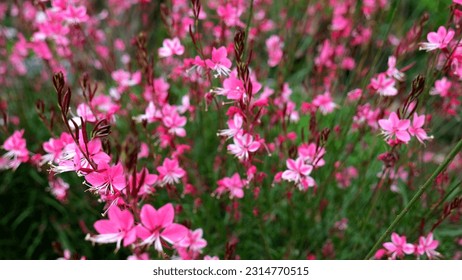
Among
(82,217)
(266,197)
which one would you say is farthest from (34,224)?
(266,197)

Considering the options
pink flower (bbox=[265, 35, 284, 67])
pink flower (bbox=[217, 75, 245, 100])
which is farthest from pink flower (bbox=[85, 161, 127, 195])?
pink flower (bbox=[265, 35, 284, 67])

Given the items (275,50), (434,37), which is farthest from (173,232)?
(275,50)

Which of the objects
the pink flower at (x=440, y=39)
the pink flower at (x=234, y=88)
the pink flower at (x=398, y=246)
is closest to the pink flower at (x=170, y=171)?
the pink flower at (x=234, y=88)

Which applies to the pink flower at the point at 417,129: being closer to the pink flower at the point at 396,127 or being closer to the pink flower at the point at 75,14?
the pink flower at the point at 396,127

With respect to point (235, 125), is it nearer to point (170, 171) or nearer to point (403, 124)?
point (170, 171)

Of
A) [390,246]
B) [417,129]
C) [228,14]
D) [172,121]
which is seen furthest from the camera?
[228,14]

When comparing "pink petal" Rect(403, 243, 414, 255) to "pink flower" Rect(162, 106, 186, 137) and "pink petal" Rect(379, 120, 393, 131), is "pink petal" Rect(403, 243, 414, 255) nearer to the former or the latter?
"pink petal" Rect(379, 120, 393, 131)
